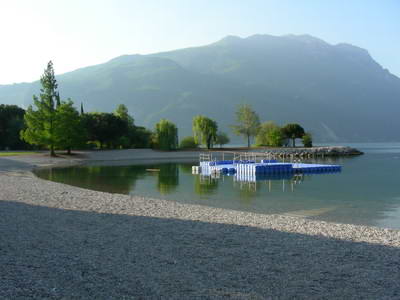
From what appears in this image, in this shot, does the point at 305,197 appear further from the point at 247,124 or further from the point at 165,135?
the point at 247,124

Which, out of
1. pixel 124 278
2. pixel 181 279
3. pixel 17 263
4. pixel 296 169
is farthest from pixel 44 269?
pixel 296 169

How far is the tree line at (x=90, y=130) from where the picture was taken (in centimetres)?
6147

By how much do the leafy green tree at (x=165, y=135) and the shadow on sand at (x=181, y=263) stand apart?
6682 cm

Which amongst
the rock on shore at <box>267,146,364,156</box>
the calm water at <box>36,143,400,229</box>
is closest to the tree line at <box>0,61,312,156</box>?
the rock on shore at <box>267,146,364,156</box>

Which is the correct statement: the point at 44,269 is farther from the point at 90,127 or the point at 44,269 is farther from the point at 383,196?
the point at 90,127

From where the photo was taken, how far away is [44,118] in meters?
61.9

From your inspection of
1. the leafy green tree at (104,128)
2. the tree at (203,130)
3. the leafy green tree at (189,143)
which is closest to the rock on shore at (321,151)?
the tree at (203,130)

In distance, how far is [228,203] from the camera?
21.5m

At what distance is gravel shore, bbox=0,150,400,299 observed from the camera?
6.36 metres

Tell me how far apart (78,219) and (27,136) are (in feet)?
171

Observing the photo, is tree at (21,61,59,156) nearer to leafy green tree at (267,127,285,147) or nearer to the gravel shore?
the gravel shore

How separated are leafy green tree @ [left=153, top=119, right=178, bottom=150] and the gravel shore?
6440 cm

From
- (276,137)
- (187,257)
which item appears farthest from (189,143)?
(187,257)

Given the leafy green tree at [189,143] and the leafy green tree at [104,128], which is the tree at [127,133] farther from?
the leafy green tree at [189,143]
